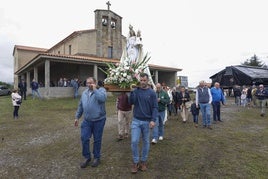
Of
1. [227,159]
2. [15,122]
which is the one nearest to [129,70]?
[227,159]

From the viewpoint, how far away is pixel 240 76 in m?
17.5

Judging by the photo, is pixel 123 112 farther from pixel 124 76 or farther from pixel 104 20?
pixel 104 20

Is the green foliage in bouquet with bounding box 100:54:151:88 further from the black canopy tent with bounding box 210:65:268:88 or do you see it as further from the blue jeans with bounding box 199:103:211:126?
the black canopy tent with bounding box 210:65:268:88

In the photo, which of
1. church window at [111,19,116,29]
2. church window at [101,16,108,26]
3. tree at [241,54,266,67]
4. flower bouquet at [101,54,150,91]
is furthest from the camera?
tree at [241,54,266,67]

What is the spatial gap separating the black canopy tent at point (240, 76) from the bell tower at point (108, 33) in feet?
48.7

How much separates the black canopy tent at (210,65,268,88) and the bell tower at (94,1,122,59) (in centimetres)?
1484

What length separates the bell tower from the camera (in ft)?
90.5

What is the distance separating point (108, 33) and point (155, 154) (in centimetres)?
2515

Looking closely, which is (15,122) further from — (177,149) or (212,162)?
(212,162)

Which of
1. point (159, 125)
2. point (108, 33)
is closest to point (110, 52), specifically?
point (108, 33)

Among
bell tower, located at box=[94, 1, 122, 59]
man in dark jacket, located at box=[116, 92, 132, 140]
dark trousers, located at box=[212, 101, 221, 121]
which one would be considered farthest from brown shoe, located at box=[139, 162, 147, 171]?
bell tower, located at box=[94, 1, 122, 59]

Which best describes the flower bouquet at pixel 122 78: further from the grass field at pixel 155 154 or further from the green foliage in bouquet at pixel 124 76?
the grass field at pixel 155 154

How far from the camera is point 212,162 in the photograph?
485 cm

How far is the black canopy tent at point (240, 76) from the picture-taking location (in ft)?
55.4
